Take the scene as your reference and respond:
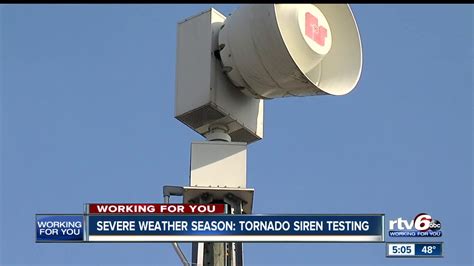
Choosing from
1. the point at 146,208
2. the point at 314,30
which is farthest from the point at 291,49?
the point at 146,208

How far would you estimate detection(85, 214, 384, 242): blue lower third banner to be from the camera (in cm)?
1370

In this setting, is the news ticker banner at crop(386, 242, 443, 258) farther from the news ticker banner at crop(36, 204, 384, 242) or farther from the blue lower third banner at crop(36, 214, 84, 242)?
the blue lower third banner at crop(36, 214, 84, 242)

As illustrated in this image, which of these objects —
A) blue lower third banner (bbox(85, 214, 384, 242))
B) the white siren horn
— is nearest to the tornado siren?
the white siren horn

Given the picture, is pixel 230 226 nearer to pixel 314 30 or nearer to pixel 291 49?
pixel 291 49

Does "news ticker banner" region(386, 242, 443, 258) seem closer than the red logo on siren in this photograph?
Yes

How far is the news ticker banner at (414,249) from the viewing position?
13773 millimetres

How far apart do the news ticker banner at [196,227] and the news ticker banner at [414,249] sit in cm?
20

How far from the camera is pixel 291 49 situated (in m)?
15.2

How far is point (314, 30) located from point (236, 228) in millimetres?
3823

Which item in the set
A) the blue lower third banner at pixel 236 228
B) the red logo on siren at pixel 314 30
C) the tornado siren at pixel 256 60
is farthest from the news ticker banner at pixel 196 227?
the red logo on siren at pixel 314 30

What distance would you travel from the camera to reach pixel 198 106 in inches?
637

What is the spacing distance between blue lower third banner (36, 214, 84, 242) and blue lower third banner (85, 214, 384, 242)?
0.48 ft

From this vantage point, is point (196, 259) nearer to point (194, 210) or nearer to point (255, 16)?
point (194, 210)

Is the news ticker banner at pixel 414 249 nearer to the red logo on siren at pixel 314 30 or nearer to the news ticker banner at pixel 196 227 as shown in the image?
the news ticker banner at pixel 196 227
